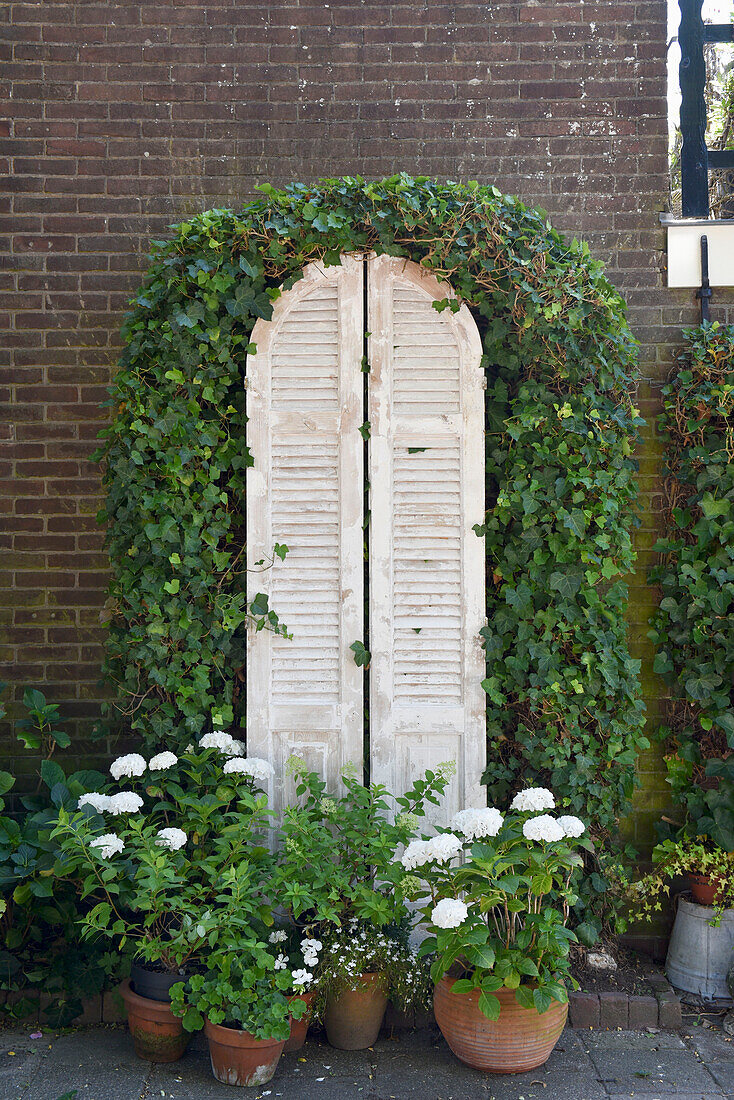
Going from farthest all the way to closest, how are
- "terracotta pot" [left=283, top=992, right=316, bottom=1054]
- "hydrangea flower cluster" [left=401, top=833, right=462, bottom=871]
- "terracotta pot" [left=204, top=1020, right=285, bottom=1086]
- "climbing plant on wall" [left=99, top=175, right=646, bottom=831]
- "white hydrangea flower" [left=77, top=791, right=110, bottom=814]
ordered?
1. "climbing plant on wall" [left=99, top=175, right=646, bottom=831]
2. "white hydrangea flower" [left=77, top=791, right=110, bottom=814]
3. "terracotta pot" [left=283, top=992, right=316, bottom=1054]
4. "hydrangea flower cluster" [left=401, top=833, right=462, bottom=871]
5. "terracotta pot" [left=204, top=1020, right=285, bottom=1086]

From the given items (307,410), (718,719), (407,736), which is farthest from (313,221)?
(718,719)

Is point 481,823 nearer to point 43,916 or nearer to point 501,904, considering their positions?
point 501,904

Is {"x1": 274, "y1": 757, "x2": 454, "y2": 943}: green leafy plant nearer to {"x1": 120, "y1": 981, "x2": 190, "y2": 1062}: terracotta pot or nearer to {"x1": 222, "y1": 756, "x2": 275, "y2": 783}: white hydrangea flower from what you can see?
{"x1": 222, "y1": 756, "x2": 275, "y2": 783}: white hydrangea flower

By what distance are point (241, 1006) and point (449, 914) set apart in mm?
817

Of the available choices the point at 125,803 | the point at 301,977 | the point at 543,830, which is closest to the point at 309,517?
the point at 125,803

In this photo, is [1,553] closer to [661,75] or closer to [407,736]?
[407,736]

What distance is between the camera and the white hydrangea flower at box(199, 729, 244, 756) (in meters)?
3.69

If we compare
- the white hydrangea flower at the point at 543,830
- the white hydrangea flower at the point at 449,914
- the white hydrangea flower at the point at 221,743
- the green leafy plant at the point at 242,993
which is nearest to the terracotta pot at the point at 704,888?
the white hydrangea flower at the point at 543,830

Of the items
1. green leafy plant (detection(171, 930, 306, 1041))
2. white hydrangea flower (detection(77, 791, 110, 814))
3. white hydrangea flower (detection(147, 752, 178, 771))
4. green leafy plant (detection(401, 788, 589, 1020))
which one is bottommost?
green leafy plant (detection(171, 930, 306, 1041))

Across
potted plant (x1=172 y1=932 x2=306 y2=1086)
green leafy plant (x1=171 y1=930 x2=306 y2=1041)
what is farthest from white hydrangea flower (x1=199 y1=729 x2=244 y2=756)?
green leafy plant (x1=171 y1=930 x2=306 y2=1041)

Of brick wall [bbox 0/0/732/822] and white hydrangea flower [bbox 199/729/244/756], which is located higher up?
brick wall [bbox 0/0/732/822]

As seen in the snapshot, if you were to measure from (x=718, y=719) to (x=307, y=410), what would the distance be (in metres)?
2.32

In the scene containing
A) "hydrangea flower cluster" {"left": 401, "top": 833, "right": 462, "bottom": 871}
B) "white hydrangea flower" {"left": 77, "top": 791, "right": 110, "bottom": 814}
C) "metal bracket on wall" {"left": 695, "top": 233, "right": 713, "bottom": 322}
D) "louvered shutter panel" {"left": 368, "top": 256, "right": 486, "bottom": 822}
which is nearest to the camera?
"hydrangea flower cluster" {"left": 401, "top": 833, "right": 462, "bottom": 871}

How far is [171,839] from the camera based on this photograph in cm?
334
